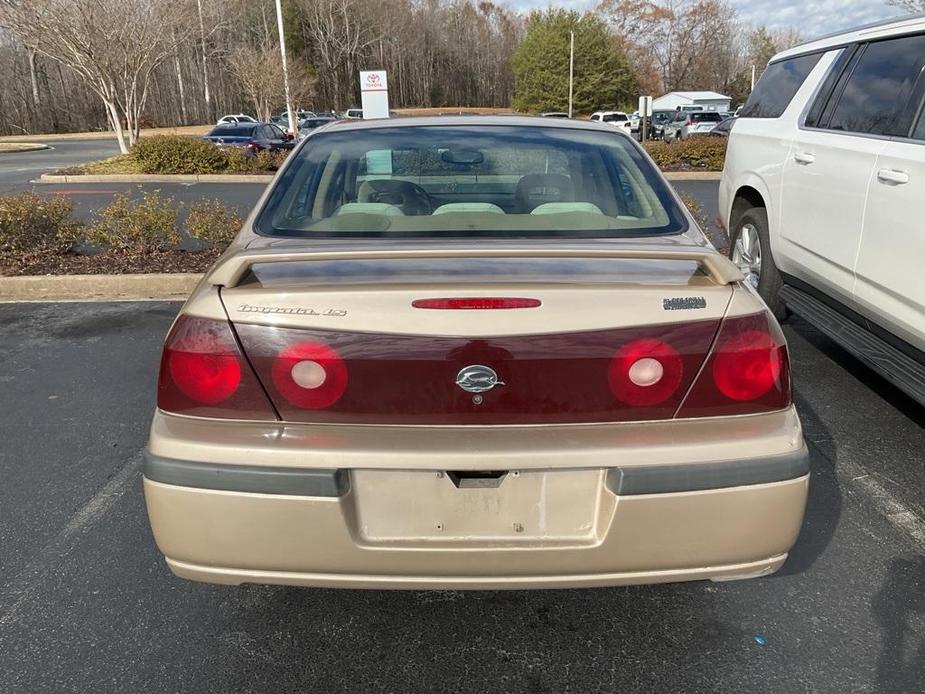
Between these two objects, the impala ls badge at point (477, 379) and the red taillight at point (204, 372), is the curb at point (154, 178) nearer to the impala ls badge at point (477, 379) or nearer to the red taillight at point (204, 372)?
the red taillight at point (204, 372)

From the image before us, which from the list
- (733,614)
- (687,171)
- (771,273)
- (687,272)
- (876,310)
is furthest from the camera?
(687,171)

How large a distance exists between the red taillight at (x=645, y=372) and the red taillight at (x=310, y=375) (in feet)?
2.33

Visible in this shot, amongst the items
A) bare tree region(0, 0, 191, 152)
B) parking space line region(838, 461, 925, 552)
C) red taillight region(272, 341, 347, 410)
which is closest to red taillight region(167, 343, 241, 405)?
red taillight region(272, 341, 347, 410)

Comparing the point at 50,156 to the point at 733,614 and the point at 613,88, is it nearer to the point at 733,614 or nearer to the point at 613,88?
the point at 733,614

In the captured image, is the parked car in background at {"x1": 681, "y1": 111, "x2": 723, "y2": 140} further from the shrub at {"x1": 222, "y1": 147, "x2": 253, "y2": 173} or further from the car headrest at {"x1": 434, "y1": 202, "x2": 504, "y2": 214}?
the car headrest at {"x1": 434, "y1": 202, "x2": 504, "y2": 214}

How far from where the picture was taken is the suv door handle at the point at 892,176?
3.28m

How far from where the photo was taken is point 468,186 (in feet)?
11.4

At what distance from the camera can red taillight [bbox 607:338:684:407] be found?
6.14ft

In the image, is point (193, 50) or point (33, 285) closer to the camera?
point (33, 285)

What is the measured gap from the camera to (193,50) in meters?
59.8

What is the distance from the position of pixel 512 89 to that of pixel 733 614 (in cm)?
9350

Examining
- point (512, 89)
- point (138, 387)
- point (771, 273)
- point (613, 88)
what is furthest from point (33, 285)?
point (512, 89)

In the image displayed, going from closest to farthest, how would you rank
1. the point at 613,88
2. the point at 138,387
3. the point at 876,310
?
1. the point at 876,310
2. the point at 138,387
3. the point at 613,88

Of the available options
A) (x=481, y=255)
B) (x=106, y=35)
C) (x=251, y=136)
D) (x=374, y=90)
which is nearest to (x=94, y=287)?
(x=481, y=255)
